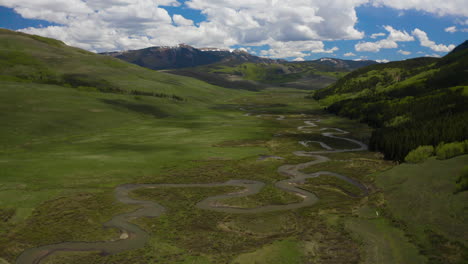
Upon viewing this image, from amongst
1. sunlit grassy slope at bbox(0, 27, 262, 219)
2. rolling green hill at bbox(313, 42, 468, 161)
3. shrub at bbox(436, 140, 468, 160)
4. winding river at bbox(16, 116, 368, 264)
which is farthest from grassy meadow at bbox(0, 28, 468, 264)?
rolling green hill at bbox(313, 42, 468, 161)

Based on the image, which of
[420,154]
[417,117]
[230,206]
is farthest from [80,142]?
[417,117]

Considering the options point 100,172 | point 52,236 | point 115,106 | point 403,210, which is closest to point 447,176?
point 403,210

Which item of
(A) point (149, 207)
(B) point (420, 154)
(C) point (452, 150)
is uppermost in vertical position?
(C) point (452, 150)

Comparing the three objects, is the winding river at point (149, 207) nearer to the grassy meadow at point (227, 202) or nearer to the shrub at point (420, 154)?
the grassy meadow at point (227, 202)

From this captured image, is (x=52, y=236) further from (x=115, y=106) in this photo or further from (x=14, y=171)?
(x=115, y=106)

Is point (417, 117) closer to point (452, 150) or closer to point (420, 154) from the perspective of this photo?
point (420, 154)

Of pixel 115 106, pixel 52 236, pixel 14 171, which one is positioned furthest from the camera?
pixel 115 106
